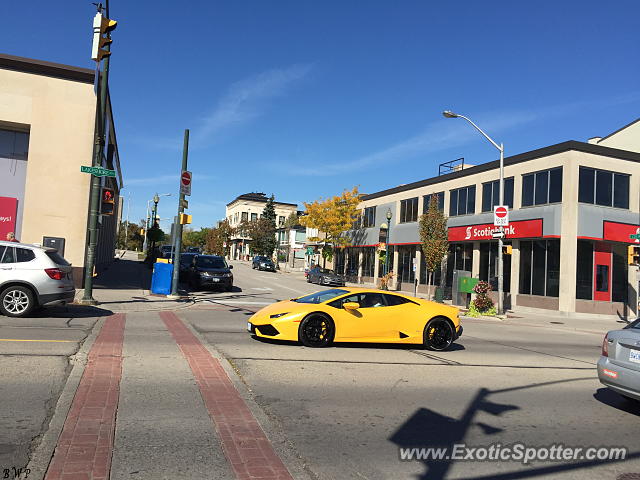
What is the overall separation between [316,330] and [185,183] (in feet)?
35.6

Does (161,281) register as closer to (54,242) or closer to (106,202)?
(54,242)

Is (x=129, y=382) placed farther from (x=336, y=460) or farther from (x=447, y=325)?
(x=447, y=325)

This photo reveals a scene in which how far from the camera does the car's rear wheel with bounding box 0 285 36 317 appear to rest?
10.8 m

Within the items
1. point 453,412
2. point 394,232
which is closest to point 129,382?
point 453,412

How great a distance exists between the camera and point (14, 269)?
35.3ft

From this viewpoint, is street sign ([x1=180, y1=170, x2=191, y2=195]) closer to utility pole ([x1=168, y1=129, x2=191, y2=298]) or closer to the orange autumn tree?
utility pole ([x1=168, y1=129, x2=191, y2=298])

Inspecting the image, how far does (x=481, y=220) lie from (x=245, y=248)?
7108 cm

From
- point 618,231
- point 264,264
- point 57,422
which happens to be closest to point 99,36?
point 57,422

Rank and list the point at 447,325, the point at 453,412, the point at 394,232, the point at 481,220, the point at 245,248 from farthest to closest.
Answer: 1. the point at 245,248
2. the point at 394,232
3. the point at 481,220
4. the point at 447,325
5. the point at 453,412

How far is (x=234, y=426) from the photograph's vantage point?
478 cm

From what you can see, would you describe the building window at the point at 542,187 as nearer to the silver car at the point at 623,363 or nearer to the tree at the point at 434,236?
the tree at the point at 434,236

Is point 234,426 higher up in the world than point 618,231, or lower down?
lower down

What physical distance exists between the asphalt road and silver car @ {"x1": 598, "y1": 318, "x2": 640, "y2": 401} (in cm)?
39

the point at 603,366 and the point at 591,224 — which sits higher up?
the point at 591,224
